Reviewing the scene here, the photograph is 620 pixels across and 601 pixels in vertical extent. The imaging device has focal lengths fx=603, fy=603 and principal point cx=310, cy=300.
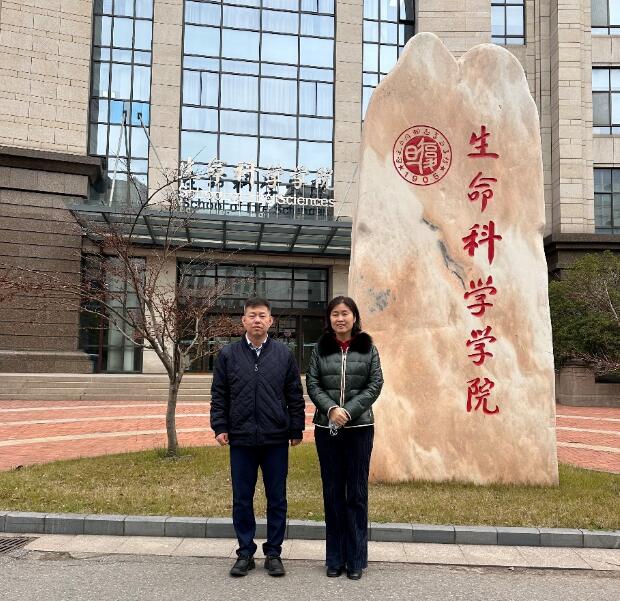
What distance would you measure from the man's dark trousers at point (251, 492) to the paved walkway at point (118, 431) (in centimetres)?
478

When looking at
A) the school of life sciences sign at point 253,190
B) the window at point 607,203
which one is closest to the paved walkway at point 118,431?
the school of life sciences sign at point 253,190

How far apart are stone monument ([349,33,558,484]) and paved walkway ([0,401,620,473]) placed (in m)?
2.68

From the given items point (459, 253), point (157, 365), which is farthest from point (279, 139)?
point (459, 253)

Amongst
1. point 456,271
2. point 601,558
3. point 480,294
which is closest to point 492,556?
point 601,558

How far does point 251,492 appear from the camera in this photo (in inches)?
160

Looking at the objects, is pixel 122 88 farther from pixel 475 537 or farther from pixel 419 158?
pixel 475 537

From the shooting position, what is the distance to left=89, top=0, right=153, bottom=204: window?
2177 cm

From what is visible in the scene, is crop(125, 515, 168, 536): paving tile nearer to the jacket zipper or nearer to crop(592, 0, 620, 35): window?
the jacket zipper

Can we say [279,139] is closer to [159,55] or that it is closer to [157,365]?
[159,55]

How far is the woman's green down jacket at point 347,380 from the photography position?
3.96 m

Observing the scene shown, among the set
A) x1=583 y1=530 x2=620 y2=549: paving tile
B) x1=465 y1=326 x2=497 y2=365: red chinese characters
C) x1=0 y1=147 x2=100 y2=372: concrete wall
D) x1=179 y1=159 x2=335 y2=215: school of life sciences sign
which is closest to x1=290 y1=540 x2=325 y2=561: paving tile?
x1=583 y1=530 x2=620 y2=549: paving tile

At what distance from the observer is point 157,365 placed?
21672mm

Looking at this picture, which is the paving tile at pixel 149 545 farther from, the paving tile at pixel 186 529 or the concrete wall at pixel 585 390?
the concrete wall at pixel 585 390

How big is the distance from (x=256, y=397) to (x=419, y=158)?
375 cm
